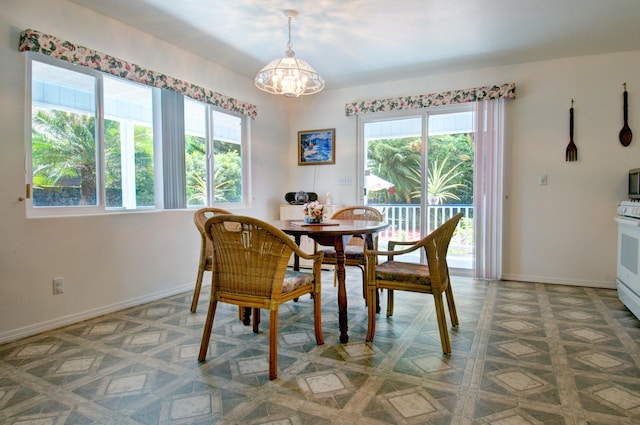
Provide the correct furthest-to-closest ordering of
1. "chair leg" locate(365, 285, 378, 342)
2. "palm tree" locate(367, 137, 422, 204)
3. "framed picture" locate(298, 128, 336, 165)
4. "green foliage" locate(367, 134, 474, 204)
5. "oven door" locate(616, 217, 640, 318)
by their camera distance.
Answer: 1. "framed picture" locate(298, 128, 336, 165)
2. "palm tree" locate(367, 137, 422, 204)
3. "green foliage" locate(367, 134, 474, 204)
4. "oven door" locate(616, 217, 640, 318)
5. "chair leg" locate(365, 285, 378, 342)

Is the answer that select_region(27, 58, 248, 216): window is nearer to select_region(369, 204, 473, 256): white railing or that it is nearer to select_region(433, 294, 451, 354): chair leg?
select_region(369, 204, 473, 256): white railing

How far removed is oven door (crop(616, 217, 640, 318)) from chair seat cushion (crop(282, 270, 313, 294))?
2375 mm

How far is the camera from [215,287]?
1.98 meters

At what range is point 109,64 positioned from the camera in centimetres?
279

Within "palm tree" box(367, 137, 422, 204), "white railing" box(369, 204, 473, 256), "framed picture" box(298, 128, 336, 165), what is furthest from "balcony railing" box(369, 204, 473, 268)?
"framed picture" box(298, 128, 336, 165)

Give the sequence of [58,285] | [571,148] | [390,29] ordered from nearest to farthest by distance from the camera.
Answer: [58,285] < [390,29] < [571,148]

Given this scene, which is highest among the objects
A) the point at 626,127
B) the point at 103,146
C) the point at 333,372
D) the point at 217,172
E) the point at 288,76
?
the point at 288,76

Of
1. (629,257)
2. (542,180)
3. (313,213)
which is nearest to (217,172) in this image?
(313,213)

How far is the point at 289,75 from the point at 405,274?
1743 mm

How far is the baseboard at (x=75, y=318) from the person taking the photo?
231 cm

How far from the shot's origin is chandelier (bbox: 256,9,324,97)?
274 cm

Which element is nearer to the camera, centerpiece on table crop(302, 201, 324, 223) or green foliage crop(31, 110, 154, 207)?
green foliage crop(31, 110, 154, 207)

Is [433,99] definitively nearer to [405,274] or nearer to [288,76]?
[288,76]

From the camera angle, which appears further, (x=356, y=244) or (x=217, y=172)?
(x=217, y=172)
